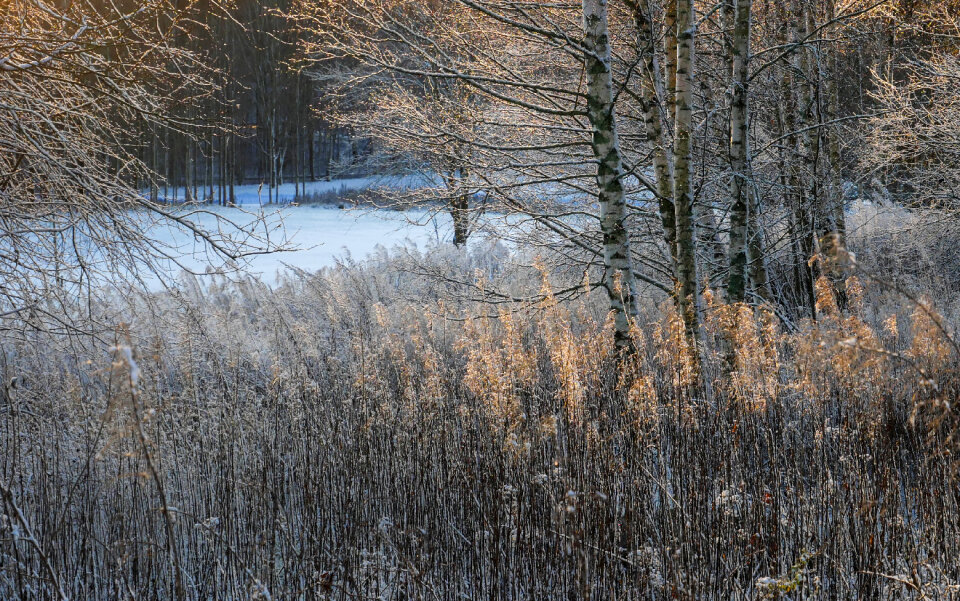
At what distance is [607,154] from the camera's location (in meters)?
5.34

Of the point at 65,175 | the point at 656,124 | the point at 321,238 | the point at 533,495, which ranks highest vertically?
the point at 656,124

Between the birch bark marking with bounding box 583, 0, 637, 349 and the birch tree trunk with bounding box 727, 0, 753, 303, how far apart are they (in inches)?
43.1

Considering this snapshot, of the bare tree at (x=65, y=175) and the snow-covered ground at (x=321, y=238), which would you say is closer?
the bare tree at (x=65, y=175)

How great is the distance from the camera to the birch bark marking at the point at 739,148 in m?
5.78

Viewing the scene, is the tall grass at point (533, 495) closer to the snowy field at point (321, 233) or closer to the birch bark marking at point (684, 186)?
the birch bark marking at point (684, 186)

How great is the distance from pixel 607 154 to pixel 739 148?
138cm

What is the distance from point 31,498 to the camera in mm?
4359

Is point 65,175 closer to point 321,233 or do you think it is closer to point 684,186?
point 684,186

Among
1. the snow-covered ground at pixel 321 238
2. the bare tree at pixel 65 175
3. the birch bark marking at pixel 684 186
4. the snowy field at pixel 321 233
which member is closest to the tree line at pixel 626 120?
the birch bark marking at pixel 684 186

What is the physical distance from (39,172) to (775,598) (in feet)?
15.0

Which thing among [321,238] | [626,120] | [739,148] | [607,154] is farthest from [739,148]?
[321,238]

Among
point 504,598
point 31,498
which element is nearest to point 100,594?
point 31,498

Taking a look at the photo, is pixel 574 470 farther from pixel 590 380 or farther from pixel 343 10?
pixel 343 10

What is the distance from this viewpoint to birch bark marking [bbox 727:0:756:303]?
578 centimetres
